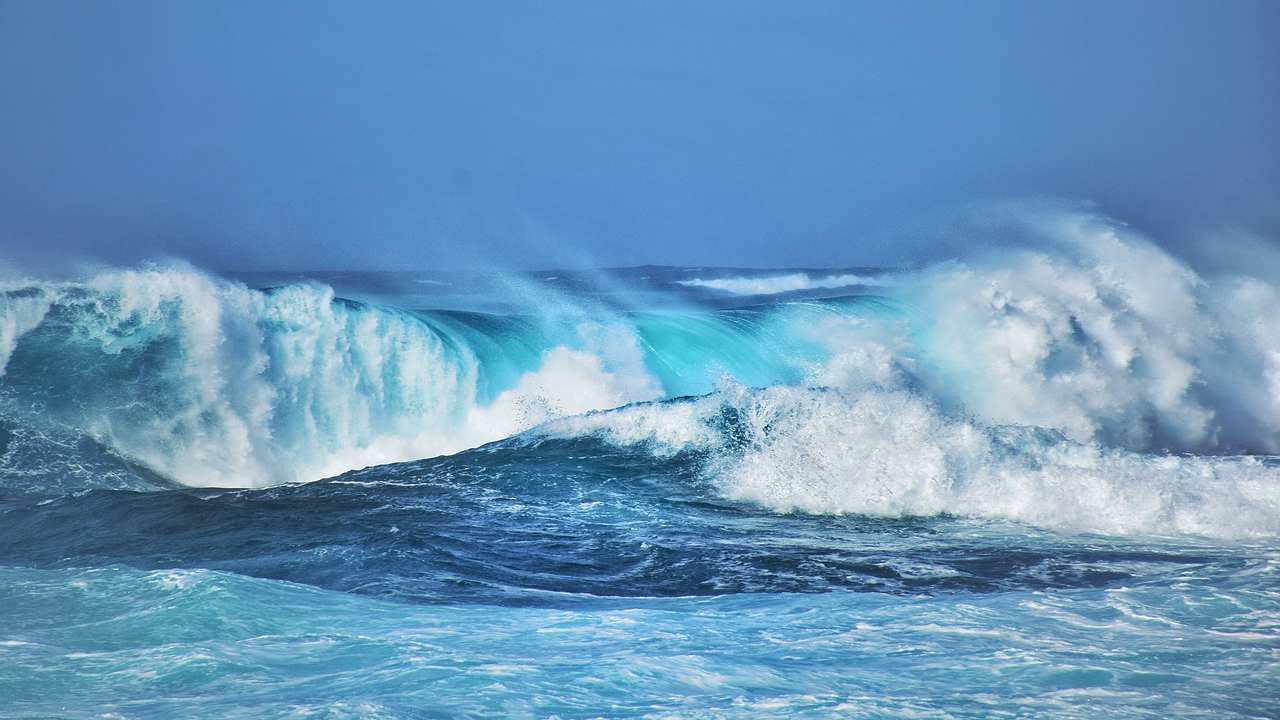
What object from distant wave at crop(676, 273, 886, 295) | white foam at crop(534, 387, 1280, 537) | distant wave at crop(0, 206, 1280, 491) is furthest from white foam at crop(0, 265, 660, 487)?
distant wave at crop(676, 273, 886, 295)

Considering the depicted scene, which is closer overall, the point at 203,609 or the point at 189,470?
the point at 203,609

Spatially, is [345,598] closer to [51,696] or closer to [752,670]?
[51,696]

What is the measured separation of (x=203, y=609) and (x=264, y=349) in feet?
28.8

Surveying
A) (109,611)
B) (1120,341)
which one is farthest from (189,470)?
(1120,341)

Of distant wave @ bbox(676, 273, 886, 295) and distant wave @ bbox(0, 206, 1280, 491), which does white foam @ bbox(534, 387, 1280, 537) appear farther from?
distant wave @ bbox(676, 273, 886, 295)

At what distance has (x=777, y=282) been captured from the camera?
31188 millimetres

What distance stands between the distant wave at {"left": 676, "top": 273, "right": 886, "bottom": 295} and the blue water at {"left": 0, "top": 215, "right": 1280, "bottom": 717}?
810 cm

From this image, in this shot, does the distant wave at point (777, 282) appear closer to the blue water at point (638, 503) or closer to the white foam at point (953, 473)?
the blue water at point (638, 503)

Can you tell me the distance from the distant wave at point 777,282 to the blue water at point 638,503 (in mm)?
8105

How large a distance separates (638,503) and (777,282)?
21709 mm

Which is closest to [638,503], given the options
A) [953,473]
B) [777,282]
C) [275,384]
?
[953,473]

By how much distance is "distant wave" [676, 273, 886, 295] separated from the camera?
29.5 meters

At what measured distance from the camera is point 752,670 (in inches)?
204

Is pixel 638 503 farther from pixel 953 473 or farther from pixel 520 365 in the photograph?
pixel 520 365
